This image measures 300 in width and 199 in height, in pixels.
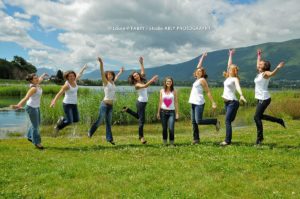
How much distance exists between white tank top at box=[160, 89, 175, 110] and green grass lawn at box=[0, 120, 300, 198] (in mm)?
1438

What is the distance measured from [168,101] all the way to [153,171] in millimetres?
4049

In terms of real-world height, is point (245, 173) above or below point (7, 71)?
below

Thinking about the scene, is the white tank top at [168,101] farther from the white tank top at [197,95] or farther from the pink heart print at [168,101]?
the white tank top at [197,95]

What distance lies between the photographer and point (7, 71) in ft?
376

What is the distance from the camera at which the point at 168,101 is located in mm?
12547

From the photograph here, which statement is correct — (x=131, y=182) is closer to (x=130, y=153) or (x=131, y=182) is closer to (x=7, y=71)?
(x=130, y=153)

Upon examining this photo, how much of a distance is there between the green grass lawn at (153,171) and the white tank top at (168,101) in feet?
4.72

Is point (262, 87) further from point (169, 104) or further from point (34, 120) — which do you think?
point (34, 120)

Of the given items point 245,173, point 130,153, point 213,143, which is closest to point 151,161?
point 130,153

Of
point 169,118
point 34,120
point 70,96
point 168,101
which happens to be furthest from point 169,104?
point 34,120

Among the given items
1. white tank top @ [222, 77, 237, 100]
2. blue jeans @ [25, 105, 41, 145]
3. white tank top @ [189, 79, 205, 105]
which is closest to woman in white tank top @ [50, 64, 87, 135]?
blue jeans @ [25, 105, 41, 145]

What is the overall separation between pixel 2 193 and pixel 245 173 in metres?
5.70

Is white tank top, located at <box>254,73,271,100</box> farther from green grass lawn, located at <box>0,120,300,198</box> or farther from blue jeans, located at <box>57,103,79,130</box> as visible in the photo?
blue jeans, located at <box>57,103,79,130</box>

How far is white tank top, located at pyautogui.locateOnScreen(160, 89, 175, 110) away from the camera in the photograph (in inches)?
494
